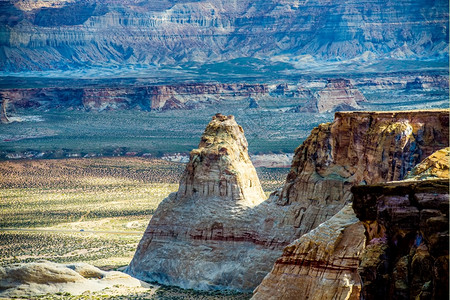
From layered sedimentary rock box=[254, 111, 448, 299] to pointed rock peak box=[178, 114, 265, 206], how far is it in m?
2.97

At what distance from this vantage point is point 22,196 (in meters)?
88.3

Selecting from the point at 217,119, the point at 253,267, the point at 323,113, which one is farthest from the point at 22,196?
the point at 323,113

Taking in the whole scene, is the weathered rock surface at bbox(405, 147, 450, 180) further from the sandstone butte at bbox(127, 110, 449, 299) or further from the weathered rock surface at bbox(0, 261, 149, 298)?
the weathered rock surface at bbox(0, 261, 149, 298)

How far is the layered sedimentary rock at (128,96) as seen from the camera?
188875 mm

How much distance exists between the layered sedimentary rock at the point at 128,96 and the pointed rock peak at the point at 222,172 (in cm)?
14486

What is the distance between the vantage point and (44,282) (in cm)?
3834

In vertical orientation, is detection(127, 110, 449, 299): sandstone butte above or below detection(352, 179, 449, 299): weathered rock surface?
below

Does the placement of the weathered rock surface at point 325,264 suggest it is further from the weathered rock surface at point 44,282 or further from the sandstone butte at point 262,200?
the weathered rock surface at point 44,282

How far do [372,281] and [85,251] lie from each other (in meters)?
37.7

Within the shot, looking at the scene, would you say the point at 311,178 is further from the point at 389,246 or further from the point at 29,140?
the point at 29,140

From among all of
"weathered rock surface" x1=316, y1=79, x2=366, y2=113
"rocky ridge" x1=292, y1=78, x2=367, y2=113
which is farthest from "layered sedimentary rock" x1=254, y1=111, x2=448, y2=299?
"weathered rock surface" x1=316, y1=79, x2=366, y2=113

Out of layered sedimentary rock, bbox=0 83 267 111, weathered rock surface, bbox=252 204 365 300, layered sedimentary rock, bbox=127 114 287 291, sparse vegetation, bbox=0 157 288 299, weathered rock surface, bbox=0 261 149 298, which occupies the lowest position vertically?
layered sedimentary rock, bbox=0 83 267 111

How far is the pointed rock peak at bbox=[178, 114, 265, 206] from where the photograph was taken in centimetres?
4019

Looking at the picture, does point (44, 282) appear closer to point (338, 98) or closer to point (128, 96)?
point (338, 98)
